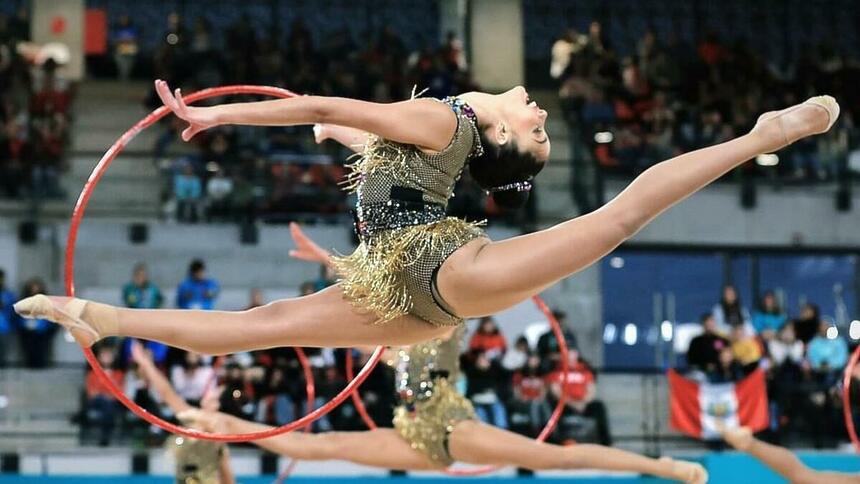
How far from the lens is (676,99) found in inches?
592

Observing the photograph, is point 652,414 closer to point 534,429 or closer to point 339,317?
point 534,429

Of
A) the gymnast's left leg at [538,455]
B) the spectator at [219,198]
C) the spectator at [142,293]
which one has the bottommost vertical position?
the gymnast's left leg at [538,455]

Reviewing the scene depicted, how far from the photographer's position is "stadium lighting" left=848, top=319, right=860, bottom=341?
13563 mm

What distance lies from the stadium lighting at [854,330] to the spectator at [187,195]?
634 centimetres

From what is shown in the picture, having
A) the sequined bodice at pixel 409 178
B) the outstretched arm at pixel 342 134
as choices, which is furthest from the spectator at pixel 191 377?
the sequined bodice at pixel 409 178

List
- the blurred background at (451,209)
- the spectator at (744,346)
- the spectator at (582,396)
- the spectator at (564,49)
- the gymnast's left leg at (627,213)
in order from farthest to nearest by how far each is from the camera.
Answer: the spectator at (564,49) < the spectator at (744,346) < the spectator at (582,396) < the blurred background at (451,209) < the gymnast's left leg at (627,213)

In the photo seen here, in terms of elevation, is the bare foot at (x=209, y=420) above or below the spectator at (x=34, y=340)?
below

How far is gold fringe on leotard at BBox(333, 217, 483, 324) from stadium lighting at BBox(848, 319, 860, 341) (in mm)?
9535

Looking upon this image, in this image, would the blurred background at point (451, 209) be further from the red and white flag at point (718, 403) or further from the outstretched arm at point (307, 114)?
the outstretched arm at point (307, 114)

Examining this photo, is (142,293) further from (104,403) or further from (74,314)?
(74,314)

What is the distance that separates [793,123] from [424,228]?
1.25 m

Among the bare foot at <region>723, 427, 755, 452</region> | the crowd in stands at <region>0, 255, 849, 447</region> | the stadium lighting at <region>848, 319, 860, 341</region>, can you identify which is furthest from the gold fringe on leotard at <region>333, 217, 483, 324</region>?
the stadium lighting at <region>848, 319, 860, 341</region>

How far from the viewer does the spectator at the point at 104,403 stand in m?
10.6

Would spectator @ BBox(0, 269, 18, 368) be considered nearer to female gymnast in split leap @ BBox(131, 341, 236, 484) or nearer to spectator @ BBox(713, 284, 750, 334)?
female gymnast in split leap @ BBox(131, 341, 236, 484)
